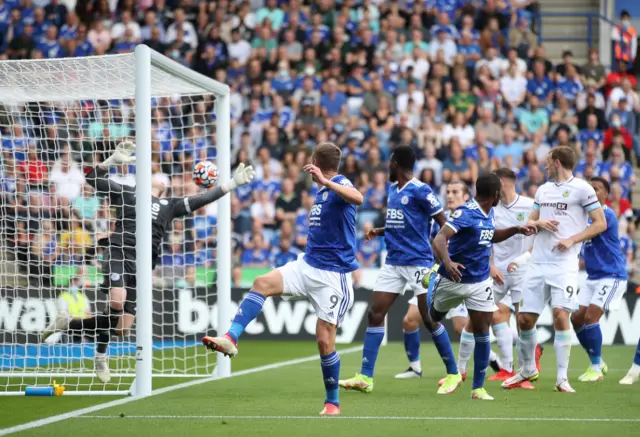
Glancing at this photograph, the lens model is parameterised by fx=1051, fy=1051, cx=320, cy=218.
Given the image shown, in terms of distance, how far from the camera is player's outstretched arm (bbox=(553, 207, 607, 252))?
32.2 feet

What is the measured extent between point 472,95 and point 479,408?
13.0 m

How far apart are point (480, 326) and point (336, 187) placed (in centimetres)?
212

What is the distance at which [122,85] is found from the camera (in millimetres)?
10602

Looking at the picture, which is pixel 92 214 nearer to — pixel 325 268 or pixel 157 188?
pixel 157 188

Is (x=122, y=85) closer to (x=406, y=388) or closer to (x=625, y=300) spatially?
(x=406, y=388)

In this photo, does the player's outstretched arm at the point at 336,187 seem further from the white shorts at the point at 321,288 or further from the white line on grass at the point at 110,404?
the white line on grass at the point at 110,404

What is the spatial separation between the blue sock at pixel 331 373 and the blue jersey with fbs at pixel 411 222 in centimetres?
216

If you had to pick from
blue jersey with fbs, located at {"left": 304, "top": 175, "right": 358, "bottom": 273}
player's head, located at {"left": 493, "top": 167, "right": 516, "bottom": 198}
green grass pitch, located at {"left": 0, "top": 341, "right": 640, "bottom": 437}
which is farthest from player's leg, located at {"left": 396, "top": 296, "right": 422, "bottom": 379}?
blue jersey with fbs, located at {"left": 304, "top": 175, "right": 358, "bottom": 273}

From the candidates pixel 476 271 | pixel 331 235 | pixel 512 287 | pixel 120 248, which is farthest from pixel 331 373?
pixel 512 287

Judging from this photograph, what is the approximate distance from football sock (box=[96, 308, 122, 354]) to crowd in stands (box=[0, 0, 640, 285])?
6155 millimetres

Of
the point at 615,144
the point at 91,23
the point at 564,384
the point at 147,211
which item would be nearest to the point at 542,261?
the point at 564,384

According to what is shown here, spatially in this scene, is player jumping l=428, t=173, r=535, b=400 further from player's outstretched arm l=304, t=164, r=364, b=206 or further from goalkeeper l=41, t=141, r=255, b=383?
goalkeeper l=41, t=141, r=255, b=383

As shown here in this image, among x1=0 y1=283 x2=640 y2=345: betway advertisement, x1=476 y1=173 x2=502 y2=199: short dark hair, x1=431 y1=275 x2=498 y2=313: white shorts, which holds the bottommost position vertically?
x1=0 y1=283 x2=640 y2=345: betway advertisement

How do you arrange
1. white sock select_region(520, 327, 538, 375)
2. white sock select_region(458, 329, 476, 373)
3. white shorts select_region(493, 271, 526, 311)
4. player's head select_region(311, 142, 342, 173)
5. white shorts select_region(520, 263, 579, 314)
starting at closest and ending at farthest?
1. player's head select_region(311, 142, 342, 173)
2. white shorts select_region(520, 263, 579, 314)
3. white sock select_region(520, 327, 538, 375)
4. white sock select_region(458, 329, 476, 373)
5. white shorts select_region(493, 271, 526, 311)
